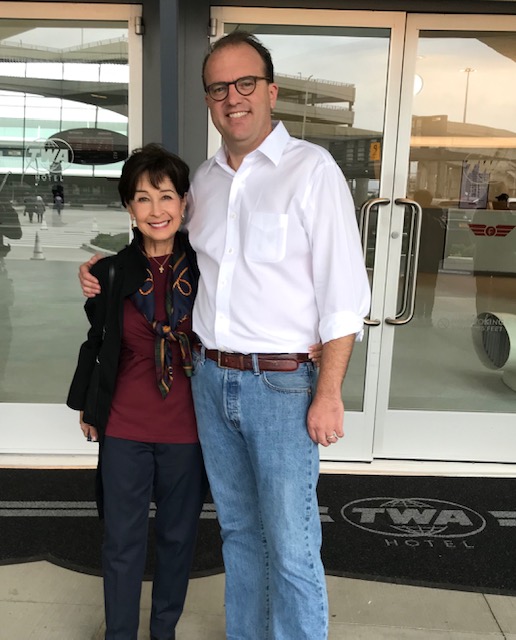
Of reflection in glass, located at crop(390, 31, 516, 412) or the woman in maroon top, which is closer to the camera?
the woman in maroon top

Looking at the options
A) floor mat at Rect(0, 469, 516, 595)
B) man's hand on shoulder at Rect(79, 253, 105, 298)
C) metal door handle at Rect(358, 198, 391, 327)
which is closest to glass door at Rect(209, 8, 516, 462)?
metal door handle at Rect(358, 198, 391, 327)

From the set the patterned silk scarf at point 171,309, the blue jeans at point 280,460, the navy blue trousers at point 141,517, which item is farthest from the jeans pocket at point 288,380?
the navy blue trousers at point 141,517

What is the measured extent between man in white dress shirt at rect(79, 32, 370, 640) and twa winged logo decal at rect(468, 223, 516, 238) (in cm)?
206

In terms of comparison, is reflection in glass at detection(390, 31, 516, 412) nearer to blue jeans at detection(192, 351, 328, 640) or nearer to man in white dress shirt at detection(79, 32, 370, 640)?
man in white dress shirt at detection(79, 32, 370, 640)

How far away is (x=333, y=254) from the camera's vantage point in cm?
159

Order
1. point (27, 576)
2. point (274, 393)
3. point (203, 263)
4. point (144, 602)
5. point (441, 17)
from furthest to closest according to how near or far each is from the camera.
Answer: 1. point (441, 17)
2. point (27, 576)
3. point (144, 602)
4. point (203, 263)
5. point (274, 393)

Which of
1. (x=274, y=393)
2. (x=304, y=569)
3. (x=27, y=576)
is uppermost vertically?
(x=274, y=393)

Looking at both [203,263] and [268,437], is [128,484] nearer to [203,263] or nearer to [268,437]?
[268,437]

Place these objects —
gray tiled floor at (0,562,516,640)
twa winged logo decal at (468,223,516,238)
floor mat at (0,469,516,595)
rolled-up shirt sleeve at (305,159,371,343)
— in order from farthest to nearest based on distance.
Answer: twa winged logo decal at (468,223,516,238), floor mat at (0,469,516,595), gray tiled floor at (0,562,516,640), rolled-up shirt sleeve at (305,159,371,343)

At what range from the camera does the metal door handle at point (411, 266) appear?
10.7 feet

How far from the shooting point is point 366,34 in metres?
3.18

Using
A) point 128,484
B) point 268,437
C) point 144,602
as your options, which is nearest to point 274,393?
point 268,437

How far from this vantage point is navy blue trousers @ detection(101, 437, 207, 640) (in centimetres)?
187

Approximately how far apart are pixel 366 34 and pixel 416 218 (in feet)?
3.21
